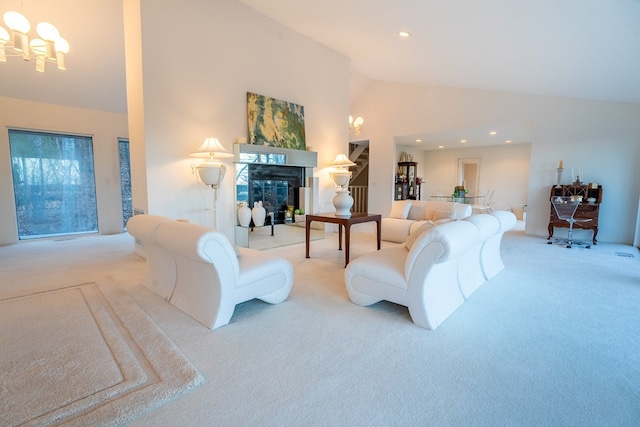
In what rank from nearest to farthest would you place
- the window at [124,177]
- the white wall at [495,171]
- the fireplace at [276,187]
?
the fireplace at [276,187]
the window at [124,177]
the white wall at [495,171]

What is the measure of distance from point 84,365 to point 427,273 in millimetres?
2186

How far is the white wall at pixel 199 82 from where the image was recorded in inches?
154

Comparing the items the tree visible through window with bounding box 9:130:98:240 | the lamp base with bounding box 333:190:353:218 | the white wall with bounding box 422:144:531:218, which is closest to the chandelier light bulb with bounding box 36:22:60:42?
the tree visible through window with bounding box 9:130:98:240

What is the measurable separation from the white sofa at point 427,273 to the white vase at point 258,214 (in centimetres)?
265

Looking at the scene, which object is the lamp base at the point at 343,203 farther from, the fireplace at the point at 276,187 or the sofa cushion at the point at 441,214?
the sofa cushion at the point at 441,214

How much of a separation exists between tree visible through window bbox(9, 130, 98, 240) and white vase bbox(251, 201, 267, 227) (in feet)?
11.6

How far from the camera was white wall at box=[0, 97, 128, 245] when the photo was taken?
5.01 metres

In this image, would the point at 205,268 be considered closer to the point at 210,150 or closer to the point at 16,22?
the point at 210,150

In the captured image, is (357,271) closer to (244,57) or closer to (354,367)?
(354,367)

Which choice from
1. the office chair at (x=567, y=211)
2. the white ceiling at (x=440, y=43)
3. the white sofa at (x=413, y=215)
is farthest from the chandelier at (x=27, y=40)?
the office chair at (x=567, y=211)

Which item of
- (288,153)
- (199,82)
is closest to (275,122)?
(288,153)

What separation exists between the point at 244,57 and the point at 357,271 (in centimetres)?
399

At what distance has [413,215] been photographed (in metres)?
5.51

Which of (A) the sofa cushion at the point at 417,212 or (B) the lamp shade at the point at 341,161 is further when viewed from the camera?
(B) the lamp shade at the point at 341,161
